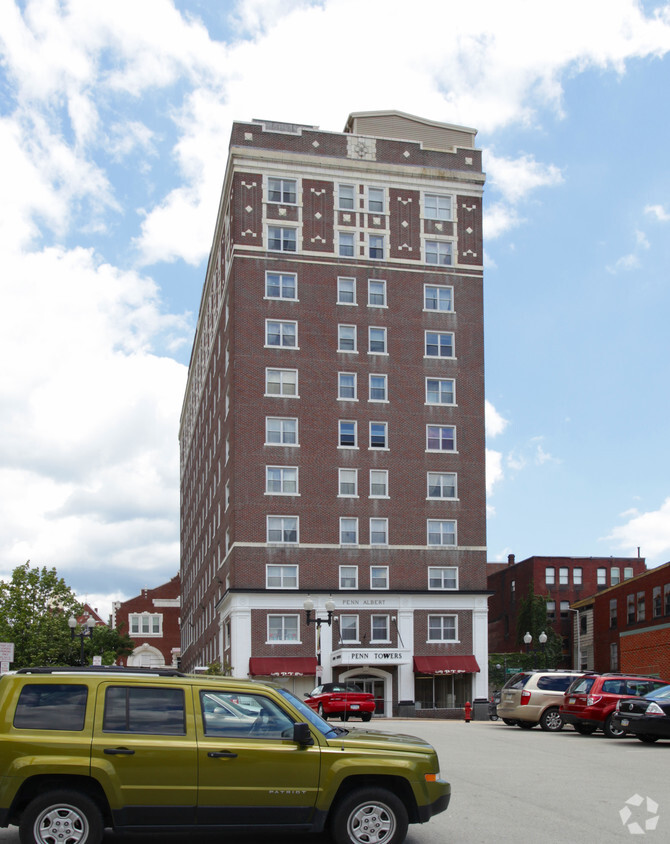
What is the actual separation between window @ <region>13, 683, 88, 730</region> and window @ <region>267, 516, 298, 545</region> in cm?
5030

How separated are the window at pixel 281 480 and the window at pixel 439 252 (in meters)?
16.3

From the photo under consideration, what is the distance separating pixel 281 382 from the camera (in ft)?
205

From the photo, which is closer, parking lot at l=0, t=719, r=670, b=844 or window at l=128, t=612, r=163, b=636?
parking lot at l=0, t=719, r=670, b=844

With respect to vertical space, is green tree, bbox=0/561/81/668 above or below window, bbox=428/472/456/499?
below

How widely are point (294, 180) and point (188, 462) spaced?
49.7 m

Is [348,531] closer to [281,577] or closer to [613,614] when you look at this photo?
[281,577]

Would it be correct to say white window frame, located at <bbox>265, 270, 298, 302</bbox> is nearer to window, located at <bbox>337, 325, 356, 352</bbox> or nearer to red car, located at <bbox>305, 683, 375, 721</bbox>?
window, located at <bbox>337, 325, 356, 352</bbox>

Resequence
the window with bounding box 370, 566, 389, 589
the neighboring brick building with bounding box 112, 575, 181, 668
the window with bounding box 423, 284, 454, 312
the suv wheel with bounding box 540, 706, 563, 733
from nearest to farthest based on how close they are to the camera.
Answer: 1. the suv wheel with bounding box 540, 706, 563, 733
2. the window with bounding box 370, 566, 389, 589
3. the window with bounding box 423, 284, 454, 312
4. the neighboring brick building with bounding box 112, 575, 181, 668

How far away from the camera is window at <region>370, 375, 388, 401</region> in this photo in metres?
64.0

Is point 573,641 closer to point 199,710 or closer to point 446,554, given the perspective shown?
point 446,554

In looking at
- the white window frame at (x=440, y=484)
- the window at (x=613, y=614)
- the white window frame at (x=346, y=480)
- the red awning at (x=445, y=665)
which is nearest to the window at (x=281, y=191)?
the white window frame at (x=346, y=480)

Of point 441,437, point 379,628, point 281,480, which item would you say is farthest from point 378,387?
point 379,628

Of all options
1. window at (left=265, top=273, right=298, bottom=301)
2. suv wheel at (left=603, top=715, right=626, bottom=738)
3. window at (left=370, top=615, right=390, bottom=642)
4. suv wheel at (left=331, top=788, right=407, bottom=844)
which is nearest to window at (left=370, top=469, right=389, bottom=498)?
window at (left=370, top=615, right=390, bottom=642)

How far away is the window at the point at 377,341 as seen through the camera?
6438 cm
